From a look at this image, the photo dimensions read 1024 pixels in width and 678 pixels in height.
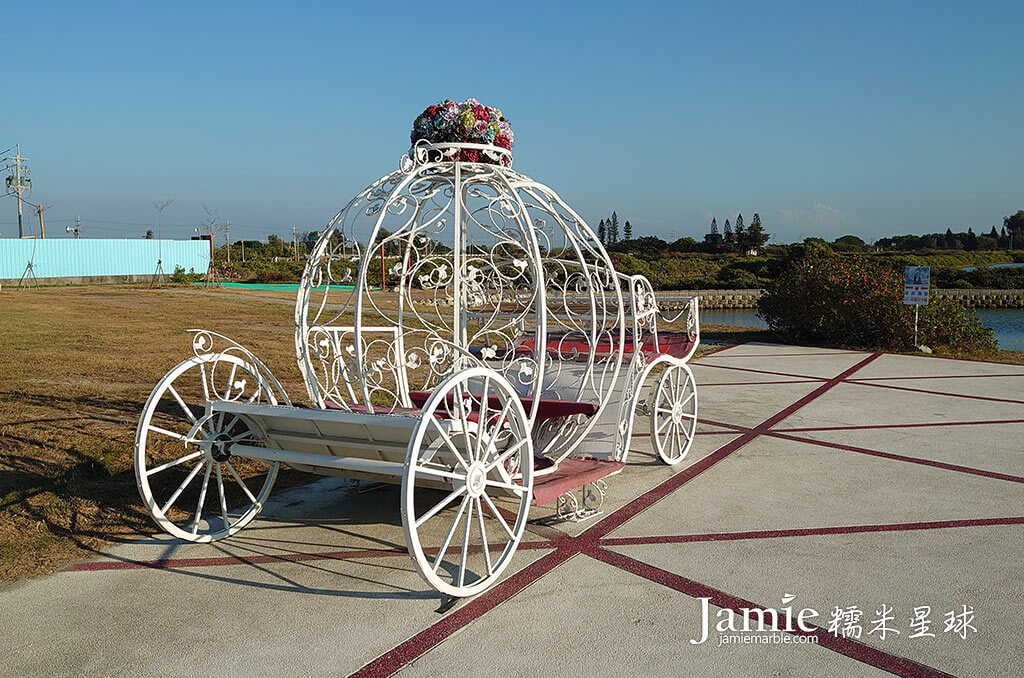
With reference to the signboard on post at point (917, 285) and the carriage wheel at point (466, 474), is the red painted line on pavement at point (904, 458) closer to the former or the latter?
the carriage wheel at point (466, 474)

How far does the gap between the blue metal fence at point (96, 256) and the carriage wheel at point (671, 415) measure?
1321 inches

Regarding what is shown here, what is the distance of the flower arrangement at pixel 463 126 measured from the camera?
4.20 metres

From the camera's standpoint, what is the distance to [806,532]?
167 inches

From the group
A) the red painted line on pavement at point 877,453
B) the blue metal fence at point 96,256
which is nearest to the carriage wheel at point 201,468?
the red painted line on pavement at point 877,453

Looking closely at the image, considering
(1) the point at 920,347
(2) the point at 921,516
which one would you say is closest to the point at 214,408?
(2) the point at 921,516

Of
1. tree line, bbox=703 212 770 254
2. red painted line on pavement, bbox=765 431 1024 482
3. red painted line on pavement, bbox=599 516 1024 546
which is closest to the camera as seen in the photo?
red painted line on pavement, bbox=599 516 1024 546

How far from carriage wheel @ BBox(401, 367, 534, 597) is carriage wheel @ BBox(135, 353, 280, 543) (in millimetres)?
1067

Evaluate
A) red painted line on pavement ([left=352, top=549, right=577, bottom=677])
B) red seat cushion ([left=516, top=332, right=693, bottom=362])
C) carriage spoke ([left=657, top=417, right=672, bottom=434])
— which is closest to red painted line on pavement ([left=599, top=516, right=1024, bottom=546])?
red painted line on pavement ([left=352, top=549, right=577, bottom=677])

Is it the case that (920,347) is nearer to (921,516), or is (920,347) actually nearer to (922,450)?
(922,450)

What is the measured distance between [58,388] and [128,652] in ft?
17.4

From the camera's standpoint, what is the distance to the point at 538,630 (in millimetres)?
3098

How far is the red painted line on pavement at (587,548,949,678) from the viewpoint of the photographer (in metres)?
2.79

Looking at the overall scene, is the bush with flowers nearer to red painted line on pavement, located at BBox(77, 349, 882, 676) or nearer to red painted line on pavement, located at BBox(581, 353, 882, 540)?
red painted line on pavement, located at BBox(581, 353, 882, 540)

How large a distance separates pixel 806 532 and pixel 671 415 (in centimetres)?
152
